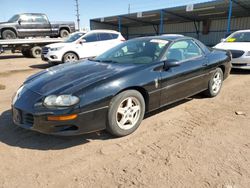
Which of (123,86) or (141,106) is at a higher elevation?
(123,86)

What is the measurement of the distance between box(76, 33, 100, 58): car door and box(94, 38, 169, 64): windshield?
21.0 ft

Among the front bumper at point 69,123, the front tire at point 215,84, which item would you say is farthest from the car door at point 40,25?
the front bumper at point 69,123

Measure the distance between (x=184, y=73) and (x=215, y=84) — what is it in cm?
141

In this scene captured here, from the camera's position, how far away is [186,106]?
4.58 metres

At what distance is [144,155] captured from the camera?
2.88m

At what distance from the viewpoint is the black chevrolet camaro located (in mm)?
2932

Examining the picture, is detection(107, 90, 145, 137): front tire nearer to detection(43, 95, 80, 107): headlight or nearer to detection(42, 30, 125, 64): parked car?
detection(43, 95, 80, 107): headlight

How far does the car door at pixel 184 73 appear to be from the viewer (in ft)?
12.5

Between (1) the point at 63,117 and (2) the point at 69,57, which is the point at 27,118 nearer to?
(1) the point at 63,117

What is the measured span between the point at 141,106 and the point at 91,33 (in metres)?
8.41

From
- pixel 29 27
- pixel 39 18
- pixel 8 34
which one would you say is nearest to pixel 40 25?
pixel 39 18

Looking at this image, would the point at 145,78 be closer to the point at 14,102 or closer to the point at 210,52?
the point at 14,102

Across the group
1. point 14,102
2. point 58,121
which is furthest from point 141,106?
point 14,102

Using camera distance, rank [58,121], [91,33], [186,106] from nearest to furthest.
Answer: [58,121], [186,106], [91,33]
